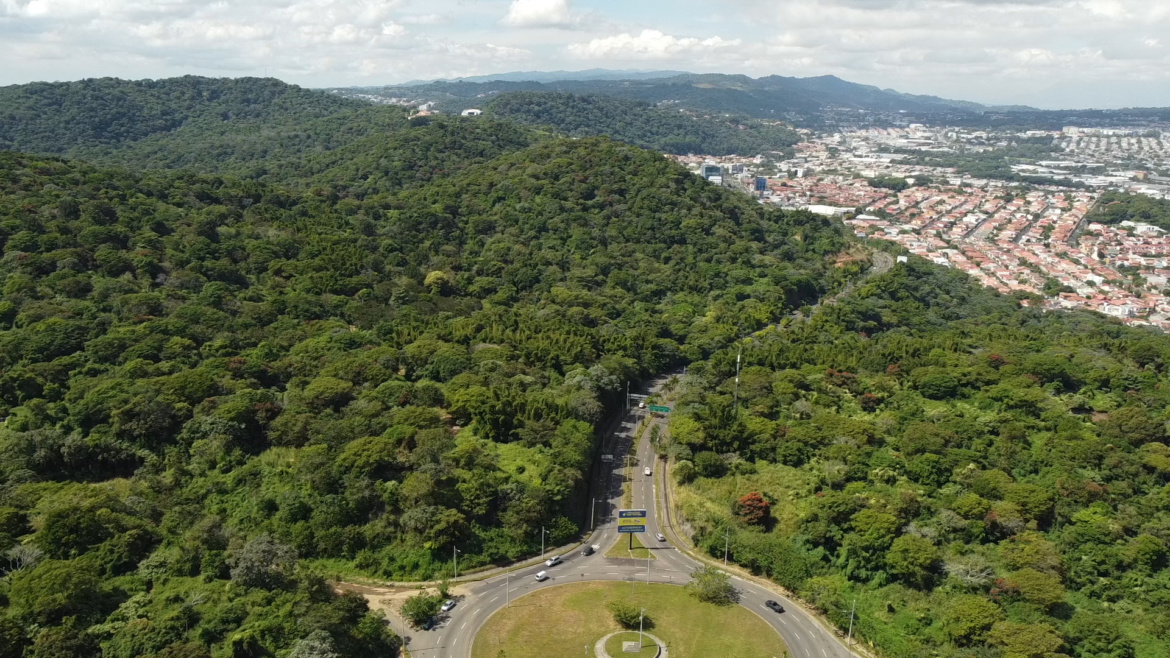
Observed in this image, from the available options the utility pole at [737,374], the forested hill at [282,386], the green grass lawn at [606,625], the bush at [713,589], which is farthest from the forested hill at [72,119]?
the bush at [713,589]

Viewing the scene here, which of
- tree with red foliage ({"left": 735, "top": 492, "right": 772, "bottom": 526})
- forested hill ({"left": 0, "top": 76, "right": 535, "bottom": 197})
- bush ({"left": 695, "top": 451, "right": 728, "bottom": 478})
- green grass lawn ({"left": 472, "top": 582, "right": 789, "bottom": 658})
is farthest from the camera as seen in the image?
forested hill ({"left": 0, "top": 76, "right": 535, "bottom": 197})

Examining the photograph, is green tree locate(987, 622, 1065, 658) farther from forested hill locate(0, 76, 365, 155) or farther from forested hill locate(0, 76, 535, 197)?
forested hill locate(0, 76, 365, 155)

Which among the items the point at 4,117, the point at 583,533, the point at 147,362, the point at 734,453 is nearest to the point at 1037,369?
the point at 734,453

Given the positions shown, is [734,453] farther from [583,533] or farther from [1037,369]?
[1037,369]

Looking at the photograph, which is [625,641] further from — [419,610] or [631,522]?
[419,610]

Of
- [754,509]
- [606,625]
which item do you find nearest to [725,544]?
[754,509]

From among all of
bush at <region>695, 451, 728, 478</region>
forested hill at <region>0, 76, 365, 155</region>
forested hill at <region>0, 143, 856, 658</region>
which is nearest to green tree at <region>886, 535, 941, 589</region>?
bush at <region>695, 451, 728, 478</region>

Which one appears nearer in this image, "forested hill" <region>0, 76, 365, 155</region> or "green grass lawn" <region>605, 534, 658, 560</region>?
"green grass lawn" <region>605, 534, 658, 560</region>
